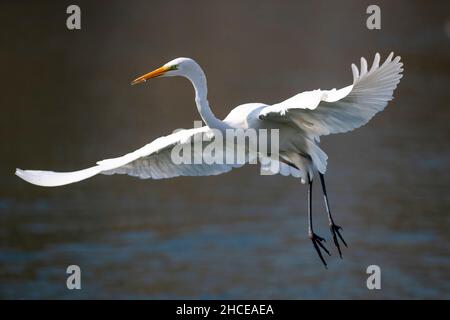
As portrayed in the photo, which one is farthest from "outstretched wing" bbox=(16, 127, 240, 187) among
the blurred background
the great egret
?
the blurred background

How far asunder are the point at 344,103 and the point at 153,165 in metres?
1.61

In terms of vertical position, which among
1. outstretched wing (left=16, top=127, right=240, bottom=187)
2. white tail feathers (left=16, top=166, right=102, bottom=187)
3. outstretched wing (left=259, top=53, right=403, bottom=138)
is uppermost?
outstretched wing (left=259, top=53, right=403, bottom=138)

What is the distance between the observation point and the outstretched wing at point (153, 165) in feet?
20.5

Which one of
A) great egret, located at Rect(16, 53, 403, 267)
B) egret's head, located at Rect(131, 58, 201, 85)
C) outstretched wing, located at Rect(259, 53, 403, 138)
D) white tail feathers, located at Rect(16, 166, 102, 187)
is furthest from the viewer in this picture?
egret's head, located at Rect(131, 58, 201, 85)

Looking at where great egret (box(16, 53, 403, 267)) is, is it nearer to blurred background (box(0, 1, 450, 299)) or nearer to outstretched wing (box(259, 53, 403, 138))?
outstretched wing (box(259, 53, 403, 138))

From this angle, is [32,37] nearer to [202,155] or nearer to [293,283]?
[293,283]

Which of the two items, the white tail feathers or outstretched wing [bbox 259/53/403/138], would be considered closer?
outstretched wing [bbox 259/53/403/138]

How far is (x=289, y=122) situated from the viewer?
21.1ft

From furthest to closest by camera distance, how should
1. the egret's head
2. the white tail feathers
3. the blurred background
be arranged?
the blurred background < the egret's head < the white tail feathers

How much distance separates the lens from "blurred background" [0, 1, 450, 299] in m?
12.7

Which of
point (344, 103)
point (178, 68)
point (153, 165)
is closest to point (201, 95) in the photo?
point (178, 68)

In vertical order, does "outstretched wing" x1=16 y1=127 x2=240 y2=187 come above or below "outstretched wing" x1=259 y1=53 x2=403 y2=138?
below

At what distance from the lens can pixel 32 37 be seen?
19438 mm

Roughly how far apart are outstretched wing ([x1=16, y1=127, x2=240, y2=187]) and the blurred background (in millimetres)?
5038
